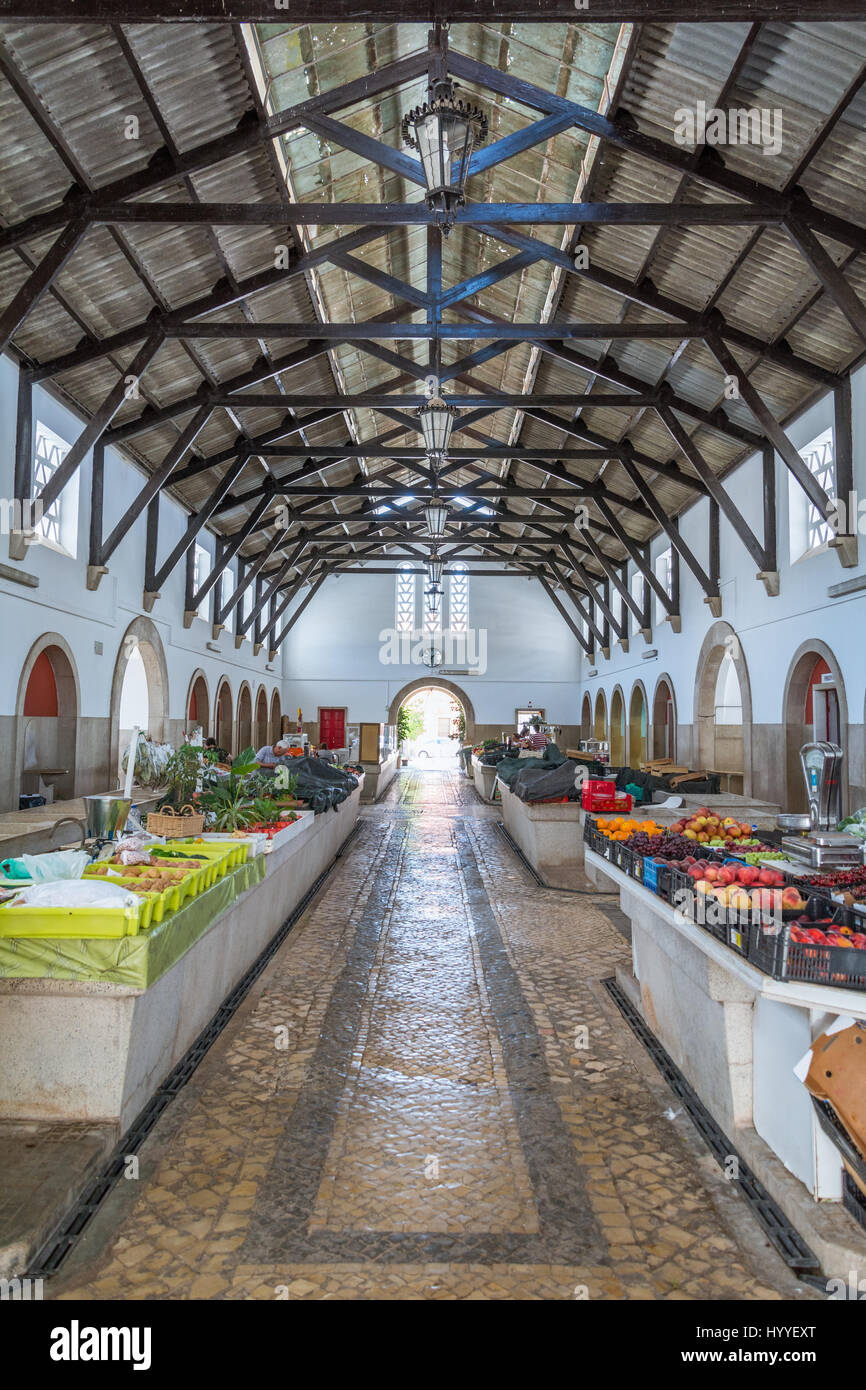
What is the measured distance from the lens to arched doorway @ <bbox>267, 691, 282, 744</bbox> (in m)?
22.9

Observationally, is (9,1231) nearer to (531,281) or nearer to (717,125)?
(717,125)

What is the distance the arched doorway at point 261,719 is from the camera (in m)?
21.1

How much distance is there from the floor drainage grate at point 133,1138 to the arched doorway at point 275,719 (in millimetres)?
17216

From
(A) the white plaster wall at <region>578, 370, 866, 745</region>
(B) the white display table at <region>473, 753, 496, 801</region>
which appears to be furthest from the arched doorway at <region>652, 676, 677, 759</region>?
(B) the white display table at <region>473, 753, 496, 801</region>

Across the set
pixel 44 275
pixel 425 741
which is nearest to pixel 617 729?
pixel 44 275

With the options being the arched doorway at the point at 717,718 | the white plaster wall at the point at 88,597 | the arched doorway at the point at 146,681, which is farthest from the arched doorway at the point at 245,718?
the arched doorway at the point at 717,718

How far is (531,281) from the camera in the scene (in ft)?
32.9

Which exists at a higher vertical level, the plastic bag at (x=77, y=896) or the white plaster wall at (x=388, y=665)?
the white plaster wall at (x=388, y=665)

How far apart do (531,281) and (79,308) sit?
16.9ft

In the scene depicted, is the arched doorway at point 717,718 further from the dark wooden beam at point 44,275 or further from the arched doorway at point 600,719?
the dark wooden beam at point 44,275

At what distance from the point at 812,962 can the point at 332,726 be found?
22207mm

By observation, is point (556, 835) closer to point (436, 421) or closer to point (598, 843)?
point (598, 843)

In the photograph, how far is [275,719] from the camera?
76.3 ft
